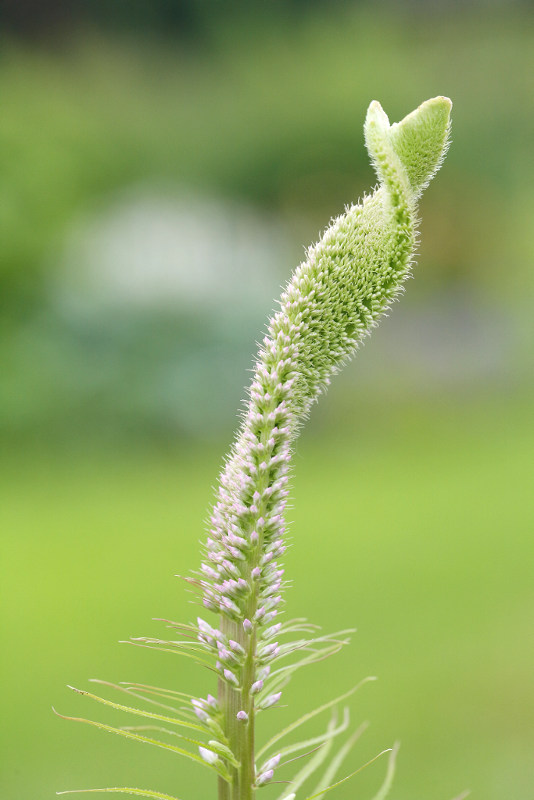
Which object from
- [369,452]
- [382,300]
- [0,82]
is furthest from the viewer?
[0,82]

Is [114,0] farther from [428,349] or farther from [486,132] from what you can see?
[428,349]

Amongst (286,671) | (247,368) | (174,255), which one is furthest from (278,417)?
(174,255)

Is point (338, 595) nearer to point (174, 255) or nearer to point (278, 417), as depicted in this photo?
point (278, 417)

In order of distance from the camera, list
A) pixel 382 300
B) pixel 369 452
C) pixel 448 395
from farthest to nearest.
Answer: pixel 448 395 → pixel 369 452 → pixel 382 300

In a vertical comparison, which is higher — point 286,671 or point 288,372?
point 288,372

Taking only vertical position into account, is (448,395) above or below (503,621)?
above

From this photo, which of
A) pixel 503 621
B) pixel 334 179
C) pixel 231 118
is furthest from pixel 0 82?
pixel 503 621

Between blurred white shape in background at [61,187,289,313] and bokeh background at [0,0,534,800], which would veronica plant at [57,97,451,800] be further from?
blurred white shape in background at [61,187,289,313]

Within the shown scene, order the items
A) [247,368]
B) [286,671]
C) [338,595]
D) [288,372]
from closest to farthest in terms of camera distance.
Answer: [288,372] < [286,671] < [338,595] < [247,368]

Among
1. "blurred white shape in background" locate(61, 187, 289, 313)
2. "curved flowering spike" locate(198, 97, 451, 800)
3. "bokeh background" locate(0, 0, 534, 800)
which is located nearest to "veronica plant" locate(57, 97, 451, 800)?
"curved flowering spike" locate(198, 97, 451, 800)
